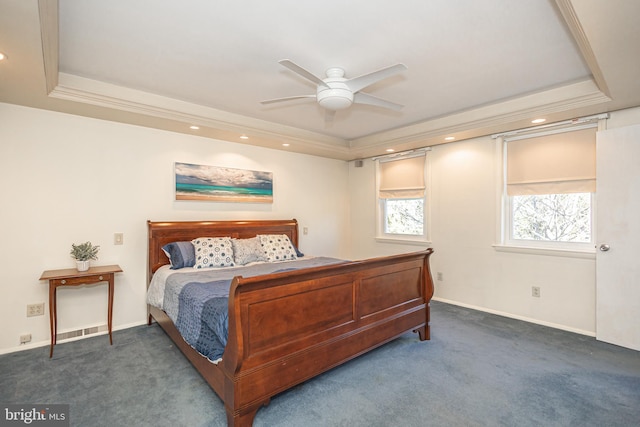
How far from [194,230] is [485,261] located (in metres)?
3.83

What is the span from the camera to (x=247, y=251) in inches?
152

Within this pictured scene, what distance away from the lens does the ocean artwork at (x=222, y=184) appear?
393 centimetres

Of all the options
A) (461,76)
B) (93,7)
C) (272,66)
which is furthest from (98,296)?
(461,76)

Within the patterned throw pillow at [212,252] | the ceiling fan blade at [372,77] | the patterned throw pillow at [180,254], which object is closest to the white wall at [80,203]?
the patterned throw pillow at [180,254]

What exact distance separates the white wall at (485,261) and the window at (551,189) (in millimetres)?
183

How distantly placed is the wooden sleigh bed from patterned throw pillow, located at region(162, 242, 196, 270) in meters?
0.52

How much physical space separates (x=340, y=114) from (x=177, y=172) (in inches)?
86.0

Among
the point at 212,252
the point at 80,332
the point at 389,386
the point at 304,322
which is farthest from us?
the point at 212,252

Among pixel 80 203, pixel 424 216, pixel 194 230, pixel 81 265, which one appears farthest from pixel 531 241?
pixel 80 203

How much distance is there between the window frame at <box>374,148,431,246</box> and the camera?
4.75 m

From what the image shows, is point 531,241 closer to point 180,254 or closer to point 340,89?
point 340,89

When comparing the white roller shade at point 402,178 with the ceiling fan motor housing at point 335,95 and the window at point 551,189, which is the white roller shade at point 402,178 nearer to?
the window at point 551,189

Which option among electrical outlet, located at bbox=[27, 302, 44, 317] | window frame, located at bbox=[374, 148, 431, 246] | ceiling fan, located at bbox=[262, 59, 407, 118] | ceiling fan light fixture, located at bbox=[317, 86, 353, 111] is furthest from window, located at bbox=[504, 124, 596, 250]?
electrical outlet, located at bbox=[27, 302, 44, 317]

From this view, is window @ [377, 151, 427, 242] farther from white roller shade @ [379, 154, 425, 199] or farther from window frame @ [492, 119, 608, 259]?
window frame @ [492, 119, 608, 259]
